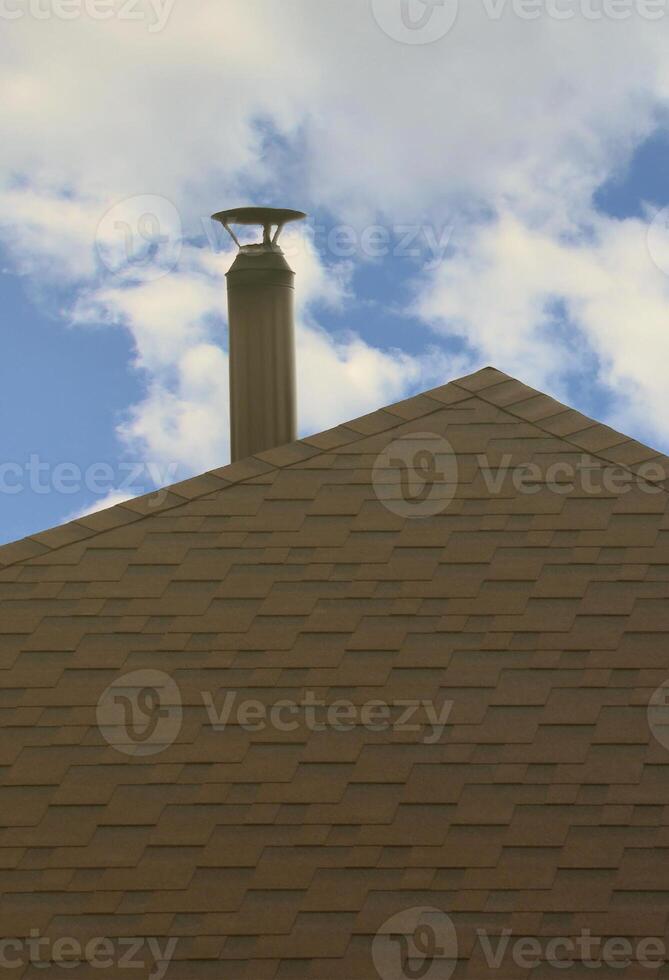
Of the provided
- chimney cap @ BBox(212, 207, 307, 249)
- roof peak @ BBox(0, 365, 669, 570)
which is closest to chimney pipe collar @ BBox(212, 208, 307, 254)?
A: chimney cap @ BBox(212, 207, 307, 249)

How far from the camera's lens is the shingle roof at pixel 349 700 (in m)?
8.78

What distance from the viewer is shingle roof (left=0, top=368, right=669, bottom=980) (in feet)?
28.8

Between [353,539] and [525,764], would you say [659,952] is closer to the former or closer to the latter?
[525,764]

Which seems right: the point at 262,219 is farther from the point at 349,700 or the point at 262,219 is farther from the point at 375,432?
the point at 349,700

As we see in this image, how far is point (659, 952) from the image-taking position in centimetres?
861

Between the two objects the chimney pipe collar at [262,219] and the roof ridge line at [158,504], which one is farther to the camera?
the chimney pipe collar at [262,219]

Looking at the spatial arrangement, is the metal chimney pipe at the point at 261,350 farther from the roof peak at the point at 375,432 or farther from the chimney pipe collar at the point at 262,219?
the roof peak at the point at 375,432

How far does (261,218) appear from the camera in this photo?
1364 centimetres

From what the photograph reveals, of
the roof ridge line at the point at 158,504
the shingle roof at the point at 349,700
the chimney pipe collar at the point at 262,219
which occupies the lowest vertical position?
the shingle roof at the point at 349,700

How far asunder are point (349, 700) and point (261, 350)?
15.0 feet

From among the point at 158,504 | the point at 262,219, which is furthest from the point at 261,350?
the point at 158,504

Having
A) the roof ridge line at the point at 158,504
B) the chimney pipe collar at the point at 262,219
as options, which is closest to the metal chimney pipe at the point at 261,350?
the chimney pipe collar at the point at 262,219

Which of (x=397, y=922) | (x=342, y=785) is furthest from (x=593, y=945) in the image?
(x=342, y=785)

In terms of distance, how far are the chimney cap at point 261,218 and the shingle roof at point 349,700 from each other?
3.01 m
